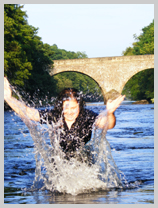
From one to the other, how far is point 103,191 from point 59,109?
3.45ft

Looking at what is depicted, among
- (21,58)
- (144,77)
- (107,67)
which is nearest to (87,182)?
(21,58)

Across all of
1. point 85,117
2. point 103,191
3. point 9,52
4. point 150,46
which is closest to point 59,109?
point 85,117

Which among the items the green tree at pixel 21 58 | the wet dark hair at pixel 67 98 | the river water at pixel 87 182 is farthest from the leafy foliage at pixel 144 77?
the wet dark hair at pixel 67 98

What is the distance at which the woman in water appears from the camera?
4199 millimetres

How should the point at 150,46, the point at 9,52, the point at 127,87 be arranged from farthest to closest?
the point at 127,87 → the point at 150,46 → the point at 9,52

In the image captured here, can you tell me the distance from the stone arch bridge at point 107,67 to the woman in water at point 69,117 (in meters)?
34.2

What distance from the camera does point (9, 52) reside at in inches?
1086

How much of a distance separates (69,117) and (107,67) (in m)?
35.7

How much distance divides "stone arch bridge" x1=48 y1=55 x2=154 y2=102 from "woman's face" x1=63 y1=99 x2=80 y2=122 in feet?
112

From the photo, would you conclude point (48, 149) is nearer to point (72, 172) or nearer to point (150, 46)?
point (72, 172)

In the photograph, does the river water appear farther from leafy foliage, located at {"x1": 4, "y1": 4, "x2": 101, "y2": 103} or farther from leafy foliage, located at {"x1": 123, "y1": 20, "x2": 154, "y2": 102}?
leafy foliage, located at {"x1": 123, "y1": 20, "x2": 154, "y2": 102}

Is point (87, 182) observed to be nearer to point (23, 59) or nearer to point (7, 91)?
point (7, 91)

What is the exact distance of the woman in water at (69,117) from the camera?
420 centimetres

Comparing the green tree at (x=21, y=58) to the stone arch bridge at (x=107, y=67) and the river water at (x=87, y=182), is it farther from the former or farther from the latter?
the river water at (x=87, y=182)
